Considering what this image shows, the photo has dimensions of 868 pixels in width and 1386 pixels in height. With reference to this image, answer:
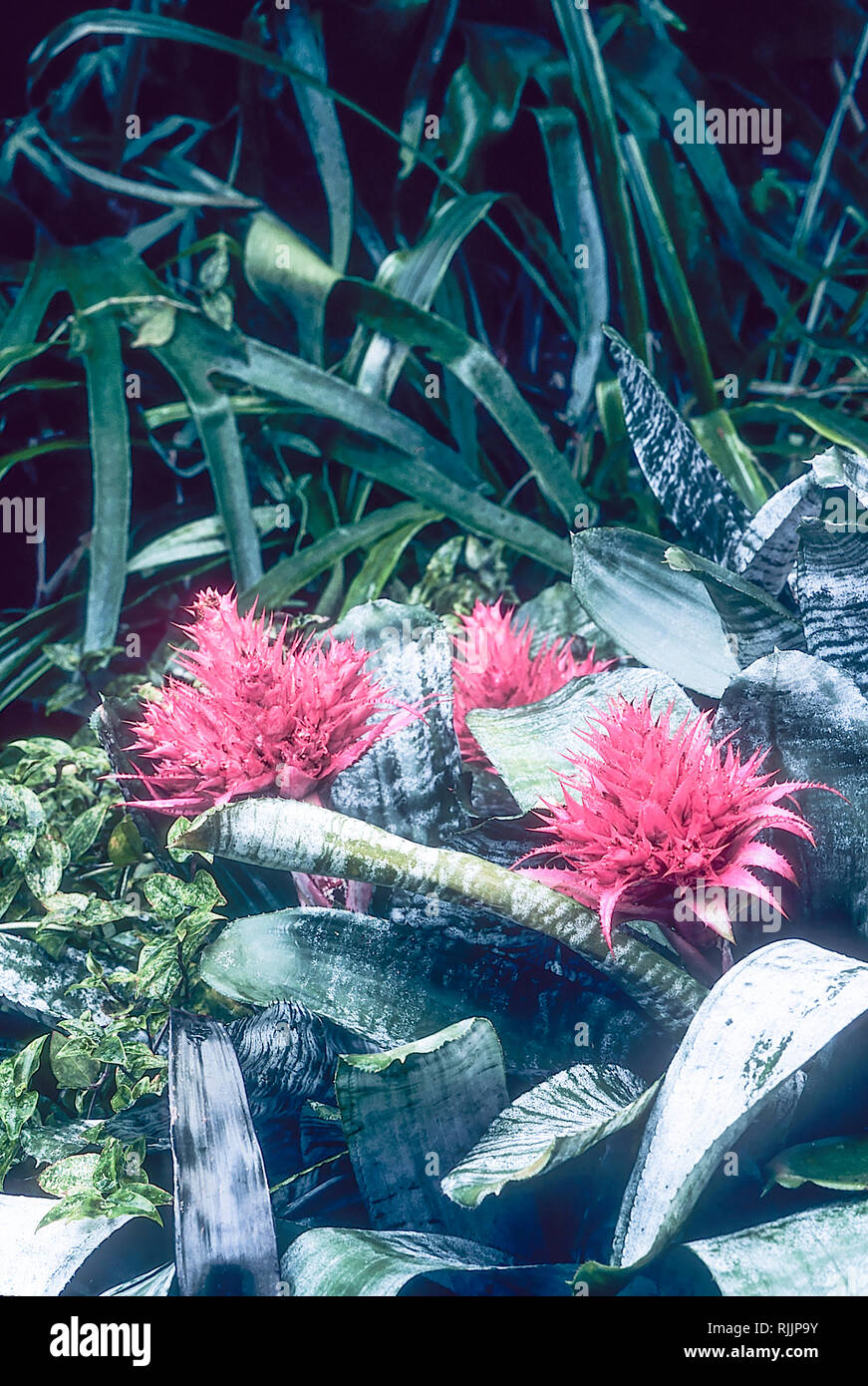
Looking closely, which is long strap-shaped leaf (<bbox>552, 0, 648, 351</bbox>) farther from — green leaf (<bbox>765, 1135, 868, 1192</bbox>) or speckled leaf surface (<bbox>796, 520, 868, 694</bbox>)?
green leaf (<bbox>765, 1135, 868, 1192</bbox>)

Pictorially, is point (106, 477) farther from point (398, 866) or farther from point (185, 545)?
point (398, 866)

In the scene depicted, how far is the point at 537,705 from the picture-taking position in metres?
0.59

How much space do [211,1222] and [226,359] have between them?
0.80m

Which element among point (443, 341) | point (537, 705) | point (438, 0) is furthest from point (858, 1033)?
point (438, 0)

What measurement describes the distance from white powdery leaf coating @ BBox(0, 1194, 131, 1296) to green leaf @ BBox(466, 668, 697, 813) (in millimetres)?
293

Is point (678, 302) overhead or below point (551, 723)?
overhead

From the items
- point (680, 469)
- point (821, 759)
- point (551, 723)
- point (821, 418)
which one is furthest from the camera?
point (821, 418)

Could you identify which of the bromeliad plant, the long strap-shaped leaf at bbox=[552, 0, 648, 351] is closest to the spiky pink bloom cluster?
the bromeliad plant

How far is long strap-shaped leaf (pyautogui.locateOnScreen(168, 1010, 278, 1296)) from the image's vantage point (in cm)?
42

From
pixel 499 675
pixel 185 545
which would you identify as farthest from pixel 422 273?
pixel 499 675

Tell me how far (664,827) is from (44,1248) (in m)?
0.35

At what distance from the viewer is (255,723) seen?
1.58ft

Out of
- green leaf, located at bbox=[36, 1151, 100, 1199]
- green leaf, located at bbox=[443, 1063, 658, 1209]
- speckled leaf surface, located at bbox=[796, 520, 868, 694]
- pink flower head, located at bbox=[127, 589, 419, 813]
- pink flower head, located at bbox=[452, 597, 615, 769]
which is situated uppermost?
speckled leaf surface, located at bbox=[796, 520, 868, 694]
